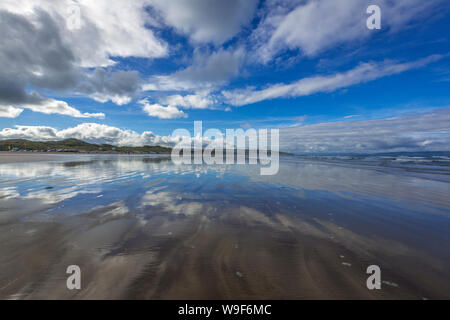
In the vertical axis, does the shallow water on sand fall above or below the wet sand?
below

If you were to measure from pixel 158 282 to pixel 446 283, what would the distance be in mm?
5362

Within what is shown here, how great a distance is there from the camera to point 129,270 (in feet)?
10.9

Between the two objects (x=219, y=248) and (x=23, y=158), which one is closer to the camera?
(x=219, y=248)

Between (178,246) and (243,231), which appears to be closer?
(178,246)

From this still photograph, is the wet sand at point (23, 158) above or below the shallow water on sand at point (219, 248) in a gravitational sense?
above

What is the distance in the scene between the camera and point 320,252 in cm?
409


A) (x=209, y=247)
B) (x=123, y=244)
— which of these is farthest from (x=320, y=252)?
(x=123, y=244)

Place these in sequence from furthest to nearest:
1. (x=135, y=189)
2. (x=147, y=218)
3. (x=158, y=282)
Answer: (x=135, y=189), (x=147, y=218), (x=158, y=282)

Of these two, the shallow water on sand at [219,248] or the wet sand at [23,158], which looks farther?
the wet sand at [23,158]

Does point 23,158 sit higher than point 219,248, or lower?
higher

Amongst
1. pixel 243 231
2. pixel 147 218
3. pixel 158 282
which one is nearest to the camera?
pixel 158 282
